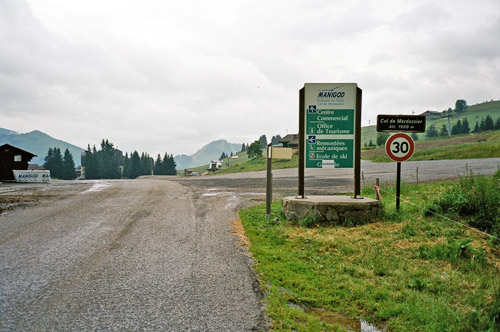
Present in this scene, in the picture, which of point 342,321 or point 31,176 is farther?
point 31,176

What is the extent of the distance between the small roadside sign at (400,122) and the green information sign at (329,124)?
946 millimetres

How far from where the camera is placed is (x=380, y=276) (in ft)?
16.8

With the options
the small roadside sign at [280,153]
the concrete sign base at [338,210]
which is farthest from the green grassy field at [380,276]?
the small roadside sign at [280,153]

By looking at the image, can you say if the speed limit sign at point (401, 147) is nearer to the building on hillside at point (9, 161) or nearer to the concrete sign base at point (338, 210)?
the concrete sign base at point (338, 210)

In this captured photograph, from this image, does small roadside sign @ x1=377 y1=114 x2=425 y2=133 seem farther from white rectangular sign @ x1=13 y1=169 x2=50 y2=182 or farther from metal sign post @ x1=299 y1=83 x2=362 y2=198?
white rectangular sign @ x1=13 y1=169 x2=50 y2=182

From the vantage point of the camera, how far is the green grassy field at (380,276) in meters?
3.62

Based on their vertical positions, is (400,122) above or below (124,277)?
above

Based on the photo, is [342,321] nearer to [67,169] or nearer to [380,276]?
[380,276]

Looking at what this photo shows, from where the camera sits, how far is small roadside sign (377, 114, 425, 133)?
9.46 m

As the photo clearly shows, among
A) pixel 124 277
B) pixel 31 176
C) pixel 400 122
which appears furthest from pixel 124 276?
pixel 31 176

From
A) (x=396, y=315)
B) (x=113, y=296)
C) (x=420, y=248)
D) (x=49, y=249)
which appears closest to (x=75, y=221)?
(x=49, y=249)

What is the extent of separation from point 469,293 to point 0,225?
11.1 meters

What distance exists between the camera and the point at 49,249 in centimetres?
603

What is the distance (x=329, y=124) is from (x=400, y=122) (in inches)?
89.3
